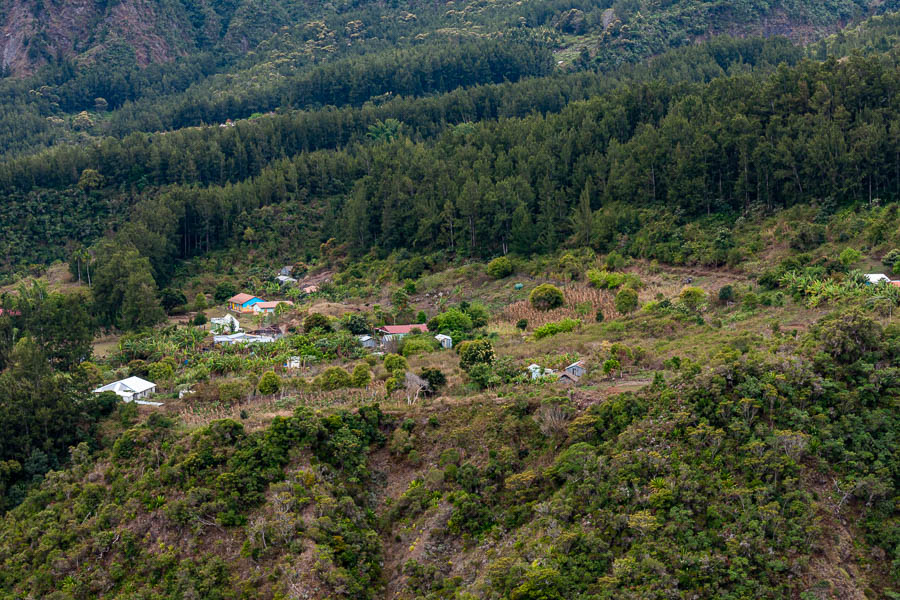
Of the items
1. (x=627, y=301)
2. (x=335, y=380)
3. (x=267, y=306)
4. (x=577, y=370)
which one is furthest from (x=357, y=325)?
(x=577, y=370)

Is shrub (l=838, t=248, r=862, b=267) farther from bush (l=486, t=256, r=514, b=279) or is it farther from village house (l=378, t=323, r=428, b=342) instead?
village house (l=378, t=323, r=428, b=342)

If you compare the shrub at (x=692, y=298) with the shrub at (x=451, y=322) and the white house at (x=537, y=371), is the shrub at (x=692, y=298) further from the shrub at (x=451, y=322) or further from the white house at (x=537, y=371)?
the shrub at (x=451, y=322)

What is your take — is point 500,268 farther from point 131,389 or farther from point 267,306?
point 131,389

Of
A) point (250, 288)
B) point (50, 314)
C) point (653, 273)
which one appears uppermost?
point (50, 314)

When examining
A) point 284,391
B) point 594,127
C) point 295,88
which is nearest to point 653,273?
point 594,127

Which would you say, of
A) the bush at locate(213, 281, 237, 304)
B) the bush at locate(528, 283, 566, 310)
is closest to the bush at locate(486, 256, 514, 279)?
the bush at locate(528, 283, 566, 310)

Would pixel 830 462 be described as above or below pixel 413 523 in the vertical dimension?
above

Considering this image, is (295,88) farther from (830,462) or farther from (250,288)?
(830,462)

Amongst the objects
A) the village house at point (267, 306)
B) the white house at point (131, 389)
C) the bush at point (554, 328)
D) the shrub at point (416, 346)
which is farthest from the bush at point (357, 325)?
the white house at point (131, 389)
